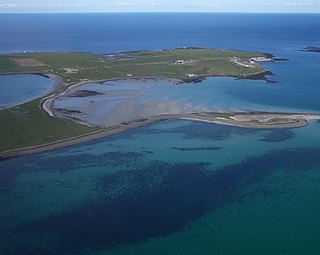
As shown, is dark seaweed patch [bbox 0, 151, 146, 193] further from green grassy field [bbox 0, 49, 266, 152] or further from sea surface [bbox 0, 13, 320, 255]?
green grassy field [bbox 0, 49, 266, 152]

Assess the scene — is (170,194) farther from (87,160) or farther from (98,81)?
(98,81)

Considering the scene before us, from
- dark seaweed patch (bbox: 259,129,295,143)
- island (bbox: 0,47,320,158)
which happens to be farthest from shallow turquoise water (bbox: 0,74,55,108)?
dark seaweed patch (bbox: 259,129,295,143)

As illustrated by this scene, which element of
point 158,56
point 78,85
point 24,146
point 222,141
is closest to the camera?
point 24,146

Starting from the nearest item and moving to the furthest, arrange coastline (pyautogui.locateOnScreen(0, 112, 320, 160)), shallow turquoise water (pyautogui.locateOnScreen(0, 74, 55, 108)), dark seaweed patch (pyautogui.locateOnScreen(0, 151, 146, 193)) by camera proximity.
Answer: dark seaweed patch (pyautogui.locateOnScreen(0, 151, 146, 193))
coastline (pyautogui.locateOnScreen(0, 112, 320, 160))
shallow turquoise water (pyautogui.locateOnScreen(0, 74, 55, 108))

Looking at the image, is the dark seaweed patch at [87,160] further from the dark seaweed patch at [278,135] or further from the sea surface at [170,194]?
the dark seaweed patch at [278,135]

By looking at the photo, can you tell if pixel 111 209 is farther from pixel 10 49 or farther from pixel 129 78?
pixel 10 49

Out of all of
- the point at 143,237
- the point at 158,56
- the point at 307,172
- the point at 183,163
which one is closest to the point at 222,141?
the point at 183,163
